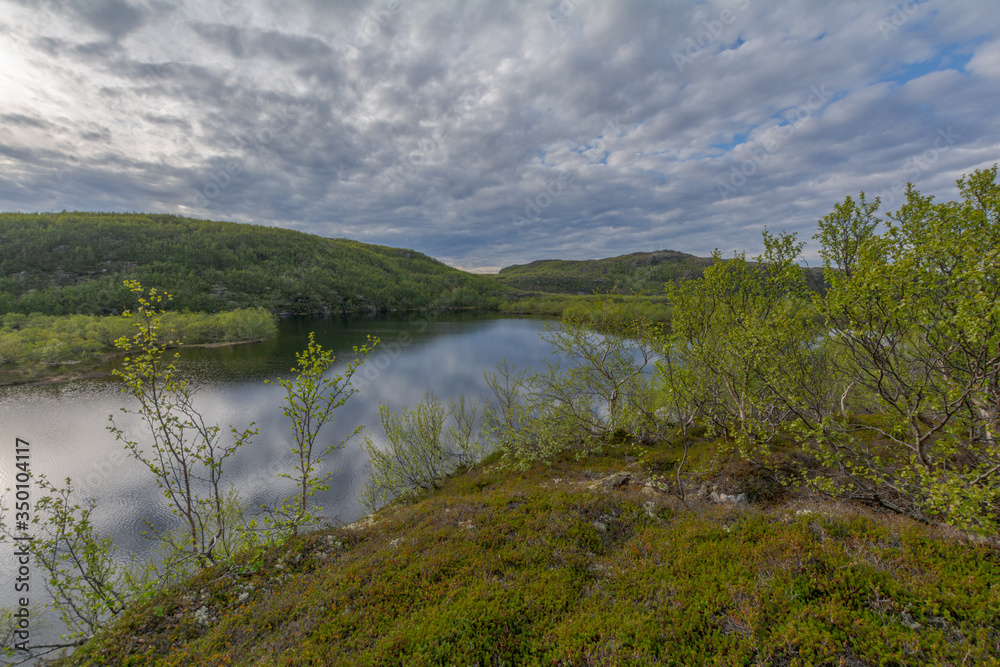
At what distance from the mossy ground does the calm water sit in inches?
590

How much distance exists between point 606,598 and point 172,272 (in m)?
189

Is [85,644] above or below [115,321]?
below

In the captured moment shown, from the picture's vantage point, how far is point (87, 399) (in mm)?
40156

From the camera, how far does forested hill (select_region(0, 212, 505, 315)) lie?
344 ft

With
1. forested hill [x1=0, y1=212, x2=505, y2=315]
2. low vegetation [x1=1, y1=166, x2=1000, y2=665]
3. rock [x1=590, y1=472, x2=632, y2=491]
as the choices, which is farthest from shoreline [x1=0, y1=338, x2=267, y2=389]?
rock [x1=590, y1=472, x2=632, y2=491]

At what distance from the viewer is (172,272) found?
448 feet

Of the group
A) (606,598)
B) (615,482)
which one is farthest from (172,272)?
(606,598)

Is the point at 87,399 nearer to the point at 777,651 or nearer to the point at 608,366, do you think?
the point at 608,366

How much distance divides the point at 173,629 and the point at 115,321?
9257 cm

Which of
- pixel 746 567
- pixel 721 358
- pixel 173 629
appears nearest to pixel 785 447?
pixel 721 358

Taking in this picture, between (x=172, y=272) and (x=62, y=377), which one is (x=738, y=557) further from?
(x=172, y=272)

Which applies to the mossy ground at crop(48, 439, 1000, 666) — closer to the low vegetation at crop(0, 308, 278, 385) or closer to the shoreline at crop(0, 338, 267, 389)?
the low vegetation at crop(0, 308, 278, 385)

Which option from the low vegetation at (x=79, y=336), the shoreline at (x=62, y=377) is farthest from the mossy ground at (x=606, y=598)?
the shoreline at (x=62, y=377)

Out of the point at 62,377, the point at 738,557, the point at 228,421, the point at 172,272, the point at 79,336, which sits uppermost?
the point at 172,272
